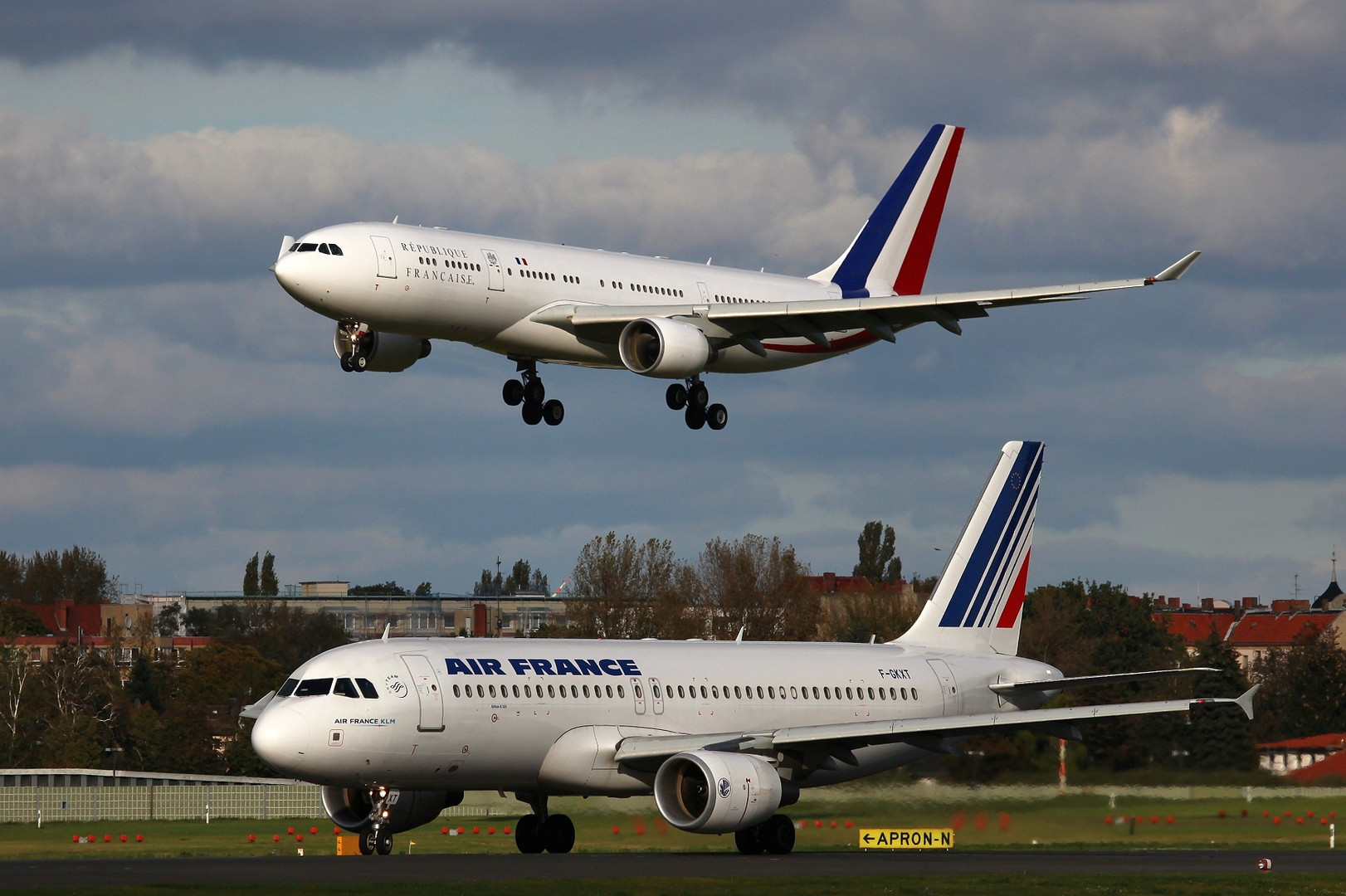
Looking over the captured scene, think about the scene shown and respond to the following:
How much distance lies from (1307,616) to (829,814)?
10935 cm

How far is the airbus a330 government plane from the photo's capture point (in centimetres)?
3547

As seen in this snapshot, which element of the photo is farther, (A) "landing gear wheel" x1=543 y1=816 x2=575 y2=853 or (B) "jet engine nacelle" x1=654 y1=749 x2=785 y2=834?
(A) "landing gear wheel" x1=543 y1=816 x2=575 y2=853

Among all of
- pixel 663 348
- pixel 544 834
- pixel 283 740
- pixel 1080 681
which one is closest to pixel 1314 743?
pixel 1080 681

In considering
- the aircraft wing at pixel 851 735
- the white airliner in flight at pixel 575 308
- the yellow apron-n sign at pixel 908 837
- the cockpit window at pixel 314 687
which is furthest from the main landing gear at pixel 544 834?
the white airliner in flight at pixel 575 308

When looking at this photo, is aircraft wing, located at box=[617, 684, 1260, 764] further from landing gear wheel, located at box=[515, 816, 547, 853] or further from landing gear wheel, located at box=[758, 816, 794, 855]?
landing gear wheel, located at box=[515, 816, 547, 853]

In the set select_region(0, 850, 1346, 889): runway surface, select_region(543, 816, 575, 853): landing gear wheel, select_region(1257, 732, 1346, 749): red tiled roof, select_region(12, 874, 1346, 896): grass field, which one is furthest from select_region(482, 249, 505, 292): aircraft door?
select_region(1257, 732, 1346, 749): red tiled roof

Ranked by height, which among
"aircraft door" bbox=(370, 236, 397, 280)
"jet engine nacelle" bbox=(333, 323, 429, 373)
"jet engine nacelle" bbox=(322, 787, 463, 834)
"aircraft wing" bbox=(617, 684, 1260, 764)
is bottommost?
"jet engine nacelle" bbox=(322, 787, 463, 834)

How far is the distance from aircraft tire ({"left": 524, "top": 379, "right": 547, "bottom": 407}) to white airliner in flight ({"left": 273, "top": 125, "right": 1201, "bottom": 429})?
0.03 m

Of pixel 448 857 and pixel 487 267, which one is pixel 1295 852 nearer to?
pixel 448 857

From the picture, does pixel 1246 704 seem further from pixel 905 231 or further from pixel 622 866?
pixel 905 231

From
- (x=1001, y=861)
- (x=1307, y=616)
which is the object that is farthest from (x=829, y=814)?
(x=1307, y=616)

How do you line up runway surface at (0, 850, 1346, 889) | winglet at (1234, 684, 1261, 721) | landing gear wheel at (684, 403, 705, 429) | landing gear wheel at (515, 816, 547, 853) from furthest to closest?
landing gear wheel at (684, 403, 705, 429) < landing gear wheel at (515, 816, 547, 853) < winglet at (1234, 684, 1261, 721) < runway surface at (0, 850, 1346, 889)

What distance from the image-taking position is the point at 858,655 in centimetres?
4388

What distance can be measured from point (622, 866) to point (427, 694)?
5706 millimetres
